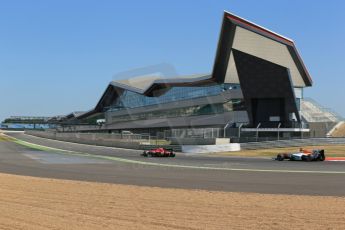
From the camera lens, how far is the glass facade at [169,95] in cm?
8105

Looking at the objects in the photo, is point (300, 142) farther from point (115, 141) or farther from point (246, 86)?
point (115, 141)

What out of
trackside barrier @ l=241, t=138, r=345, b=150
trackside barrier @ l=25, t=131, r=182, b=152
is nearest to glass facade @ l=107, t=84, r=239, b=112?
trackside barrier @ l=25, t=131, r=182, b=152

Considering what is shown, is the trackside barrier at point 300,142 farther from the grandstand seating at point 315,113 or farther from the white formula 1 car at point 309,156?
the white formula 1 car at point 309,156

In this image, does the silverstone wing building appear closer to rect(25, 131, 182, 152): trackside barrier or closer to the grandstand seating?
the grandstand seating

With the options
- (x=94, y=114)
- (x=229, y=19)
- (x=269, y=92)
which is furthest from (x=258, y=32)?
(x=94, y=114)

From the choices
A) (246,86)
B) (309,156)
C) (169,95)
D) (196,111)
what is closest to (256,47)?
(246,86)

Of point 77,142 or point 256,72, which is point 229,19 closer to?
point 256,72

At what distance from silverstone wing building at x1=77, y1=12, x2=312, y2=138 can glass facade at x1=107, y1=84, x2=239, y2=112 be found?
0.67ft

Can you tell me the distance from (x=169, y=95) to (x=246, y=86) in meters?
31.5

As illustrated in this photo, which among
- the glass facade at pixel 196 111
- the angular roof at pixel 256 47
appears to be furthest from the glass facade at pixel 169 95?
the angular roof at pixel 256 47

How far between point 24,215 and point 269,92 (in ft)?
203

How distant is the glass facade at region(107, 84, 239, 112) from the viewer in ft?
266

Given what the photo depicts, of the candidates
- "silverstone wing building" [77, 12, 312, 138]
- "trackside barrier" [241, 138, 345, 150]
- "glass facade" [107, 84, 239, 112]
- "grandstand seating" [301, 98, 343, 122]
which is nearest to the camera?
"trackside barrier" [241, 138, 345, 150]

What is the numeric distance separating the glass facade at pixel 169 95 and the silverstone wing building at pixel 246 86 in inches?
8.0
